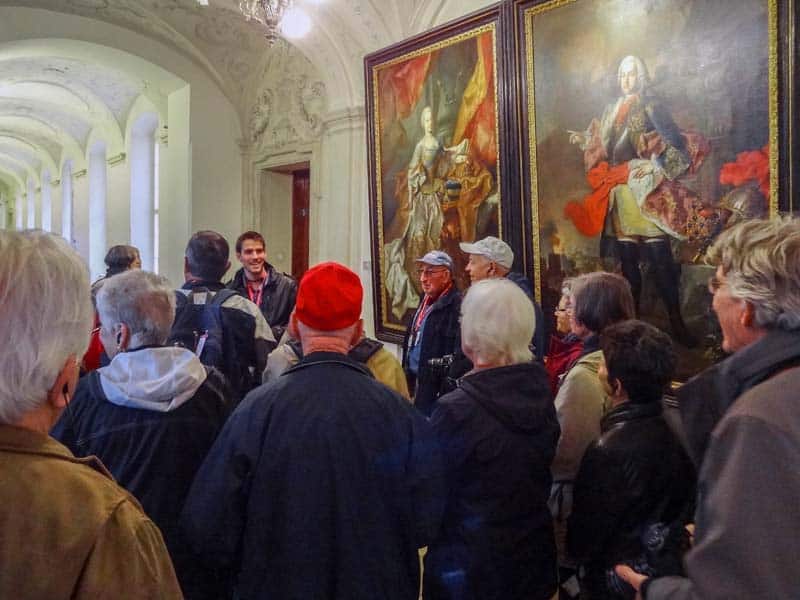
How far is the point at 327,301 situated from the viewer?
5.73 ft

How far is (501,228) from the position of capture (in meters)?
4.98

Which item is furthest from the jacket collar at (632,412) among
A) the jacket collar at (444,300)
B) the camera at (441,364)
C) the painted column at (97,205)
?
the painted column at (97,205)

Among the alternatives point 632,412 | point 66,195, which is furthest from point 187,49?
point 66,195

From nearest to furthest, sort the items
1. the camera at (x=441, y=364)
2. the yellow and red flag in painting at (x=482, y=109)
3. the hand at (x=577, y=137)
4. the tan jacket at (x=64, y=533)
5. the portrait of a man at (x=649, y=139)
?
1. the tan jacket at (x=64, y=533)
2. the portrait of a man at (x=649, y=139)
3. the camera at (x=441, y=364)
4. the hand at (x=577, y=137)
5. the yellow and red flag in painting at (x=482, y=109)

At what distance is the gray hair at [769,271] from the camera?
1.26m

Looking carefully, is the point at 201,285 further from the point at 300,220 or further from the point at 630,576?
the point at 300,220

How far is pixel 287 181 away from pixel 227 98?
1.36 m

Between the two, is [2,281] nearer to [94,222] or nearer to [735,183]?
[735,183]

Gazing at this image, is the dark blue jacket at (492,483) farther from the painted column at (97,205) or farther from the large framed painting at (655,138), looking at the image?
the painted column at (97,205)

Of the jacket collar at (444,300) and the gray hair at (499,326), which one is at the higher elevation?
the jacket collar at (444,300)

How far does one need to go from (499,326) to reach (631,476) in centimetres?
56

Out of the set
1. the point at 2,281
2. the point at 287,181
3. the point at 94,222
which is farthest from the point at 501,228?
the point at 94,222

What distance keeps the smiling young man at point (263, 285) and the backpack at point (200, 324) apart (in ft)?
3.83

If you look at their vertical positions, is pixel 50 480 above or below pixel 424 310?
below
